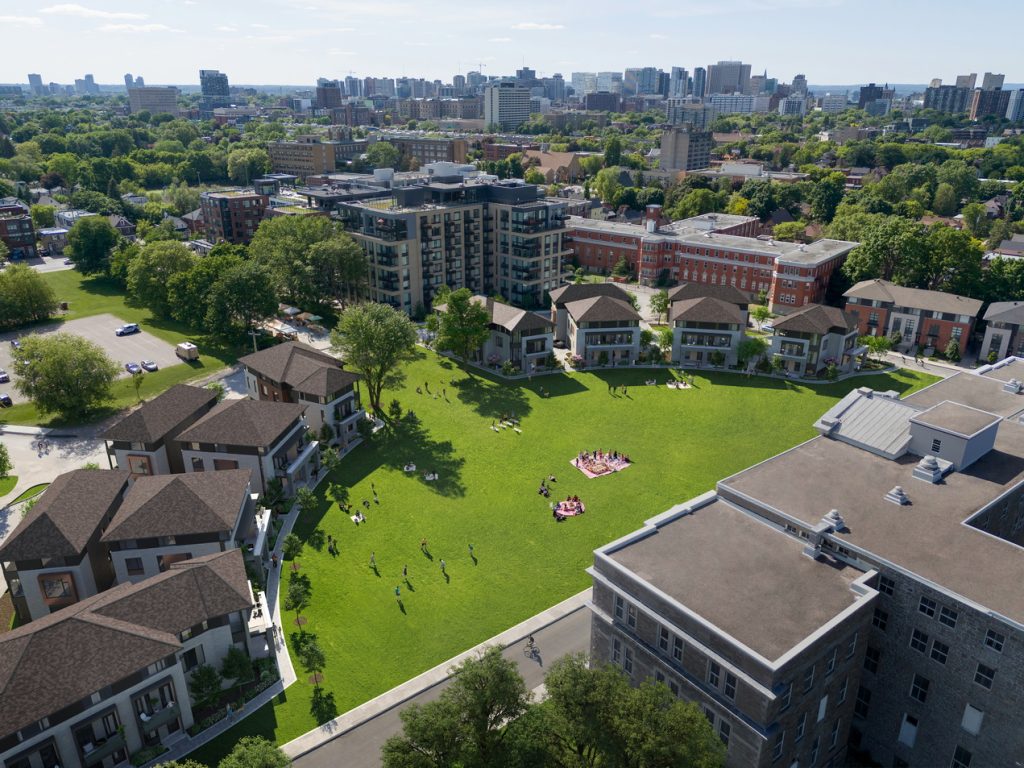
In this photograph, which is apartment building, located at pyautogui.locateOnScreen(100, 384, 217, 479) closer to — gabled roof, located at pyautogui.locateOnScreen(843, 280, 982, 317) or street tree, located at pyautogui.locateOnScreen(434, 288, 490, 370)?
street tree, located at pyautogui.locateOnScreen(434, 288, 490, 370)

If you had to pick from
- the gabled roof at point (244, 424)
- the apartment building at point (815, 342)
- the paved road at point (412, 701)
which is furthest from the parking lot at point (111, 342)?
the apartment building at point (815, 342)

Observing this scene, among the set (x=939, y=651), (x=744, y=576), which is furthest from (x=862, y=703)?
(x=744, y=576)

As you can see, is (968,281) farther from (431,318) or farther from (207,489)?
(207,489)

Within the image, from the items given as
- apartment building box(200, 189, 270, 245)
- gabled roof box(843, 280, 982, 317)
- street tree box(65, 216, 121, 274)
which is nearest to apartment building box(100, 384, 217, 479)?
street tree box(65, 216, 121, 274)

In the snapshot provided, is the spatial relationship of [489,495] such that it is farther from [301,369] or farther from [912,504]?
[912,504]

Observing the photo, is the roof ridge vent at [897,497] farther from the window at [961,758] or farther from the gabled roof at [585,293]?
the gabled roof at [585,293]
